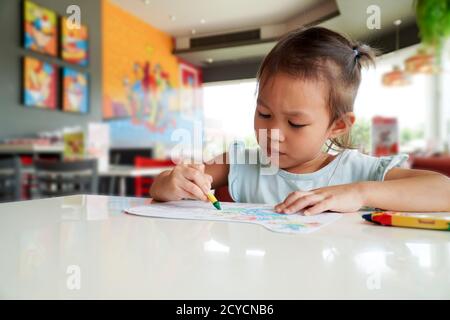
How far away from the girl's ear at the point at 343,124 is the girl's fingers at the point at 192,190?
357mm

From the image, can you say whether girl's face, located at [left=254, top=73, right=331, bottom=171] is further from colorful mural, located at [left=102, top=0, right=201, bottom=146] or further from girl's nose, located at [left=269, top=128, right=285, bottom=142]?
colorful mural, located at [left=102, top=0, right=201, bottom=146]

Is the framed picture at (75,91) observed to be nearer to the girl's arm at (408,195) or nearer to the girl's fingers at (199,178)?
the girl's fingers at (199,178)

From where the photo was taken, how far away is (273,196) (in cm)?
90

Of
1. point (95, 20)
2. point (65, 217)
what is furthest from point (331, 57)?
point (95, 20)

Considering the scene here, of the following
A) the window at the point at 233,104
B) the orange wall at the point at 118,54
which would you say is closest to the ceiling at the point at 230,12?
the window at the point at 233,104

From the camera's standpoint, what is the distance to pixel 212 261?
0.29m

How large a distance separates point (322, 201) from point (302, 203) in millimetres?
32

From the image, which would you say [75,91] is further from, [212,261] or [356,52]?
[212,261]

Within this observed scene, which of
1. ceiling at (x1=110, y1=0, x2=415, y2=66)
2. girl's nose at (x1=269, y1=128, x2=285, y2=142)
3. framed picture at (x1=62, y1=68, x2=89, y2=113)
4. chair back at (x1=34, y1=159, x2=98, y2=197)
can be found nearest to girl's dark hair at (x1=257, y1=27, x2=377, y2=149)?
girl's nose at (x1=269, y1=128, x2=285, y2=142)

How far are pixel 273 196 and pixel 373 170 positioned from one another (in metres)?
0.22

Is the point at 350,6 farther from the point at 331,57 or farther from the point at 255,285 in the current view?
the point at 255,285

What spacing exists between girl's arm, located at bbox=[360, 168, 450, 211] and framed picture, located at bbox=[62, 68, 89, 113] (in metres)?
3.87

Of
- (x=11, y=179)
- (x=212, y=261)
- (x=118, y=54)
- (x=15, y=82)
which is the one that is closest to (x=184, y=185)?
(x=212, y=261)

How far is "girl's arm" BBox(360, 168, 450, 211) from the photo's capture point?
2.06ft
